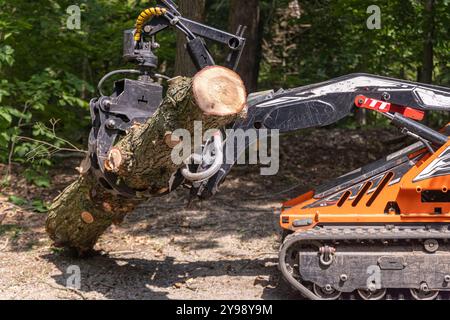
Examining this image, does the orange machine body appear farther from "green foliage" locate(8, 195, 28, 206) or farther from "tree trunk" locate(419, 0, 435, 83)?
"tree trunk" locate(419, 0, 435, 83)

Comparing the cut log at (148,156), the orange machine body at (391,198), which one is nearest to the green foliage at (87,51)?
the cut log at (148,156)

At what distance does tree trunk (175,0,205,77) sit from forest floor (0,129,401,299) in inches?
69.0

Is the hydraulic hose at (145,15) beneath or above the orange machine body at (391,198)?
above

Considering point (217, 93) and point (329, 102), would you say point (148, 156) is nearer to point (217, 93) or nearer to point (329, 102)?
point (217, 93)

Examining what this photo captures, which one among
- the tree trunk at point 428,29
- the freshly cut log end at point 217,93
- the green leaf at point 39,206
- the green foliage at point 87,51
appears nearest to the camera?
the freshly cut log end at point 217,93

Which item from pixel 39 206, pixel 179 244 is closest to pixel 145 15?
pixel 179 244

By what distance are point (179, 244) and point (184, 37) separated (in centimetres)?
310

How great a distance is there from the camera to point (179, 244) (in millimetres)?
7293

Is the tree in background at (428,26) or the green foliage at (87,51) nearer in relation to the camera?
the green foliage at (87,51)

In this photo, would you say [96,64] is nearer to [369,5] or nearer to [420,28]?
[369,5]

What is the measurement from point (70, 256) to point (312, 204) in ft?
8.73

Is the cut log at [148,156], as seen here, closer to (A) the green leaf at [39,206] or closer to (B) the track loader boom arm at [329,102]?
(B) the track loader boom arm at [329,102]

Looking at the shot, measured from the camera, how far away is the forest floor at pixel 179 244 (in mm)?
5855

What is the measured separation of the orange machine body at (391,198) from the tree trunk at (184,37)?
3.85 m
